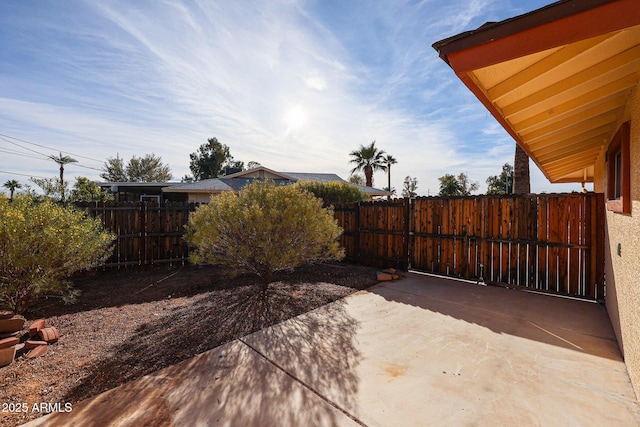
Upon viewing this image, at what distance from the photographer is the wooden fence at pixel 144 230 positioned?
267 inches

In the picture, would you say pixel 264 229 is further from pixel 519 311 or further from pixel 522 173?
pixel 522 173

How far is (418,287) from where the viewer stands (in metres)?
5.68

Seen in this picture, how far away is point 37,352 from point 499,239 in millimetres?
7567

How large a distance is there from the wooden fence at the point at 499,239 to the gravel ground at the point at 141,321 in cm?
142

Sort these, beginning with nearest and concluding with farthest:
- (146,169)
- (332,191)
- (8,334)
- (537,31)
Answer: (537,31)
(8,334)
(332,191)
(146,169)

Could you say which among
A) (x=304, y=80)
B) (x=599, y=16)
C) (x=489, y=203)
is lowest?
(x=489, y=203)

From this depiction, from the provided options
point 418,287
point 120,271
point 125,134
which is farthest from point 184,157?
point 418,287

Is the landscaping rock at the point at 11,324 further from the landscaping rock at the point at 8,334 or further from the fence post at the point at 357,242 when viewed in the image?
the fence post at the point at 357,242

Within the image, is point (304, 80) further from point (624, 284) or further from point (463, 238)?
point (624, 284)

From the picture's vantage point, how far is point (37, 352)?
2975 mm

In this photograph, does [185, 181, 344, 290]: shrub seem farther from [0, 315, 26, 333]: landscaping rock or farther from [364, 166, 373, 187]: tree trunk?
[364, 166, 373, 187]: tree trunk

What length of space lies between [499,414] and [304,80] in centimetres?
733

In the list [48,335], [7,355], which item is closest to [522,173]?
[48,335]

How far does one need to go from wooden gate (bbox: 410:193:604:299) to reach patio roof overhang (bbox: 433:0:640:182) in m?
2.37
